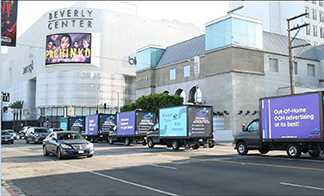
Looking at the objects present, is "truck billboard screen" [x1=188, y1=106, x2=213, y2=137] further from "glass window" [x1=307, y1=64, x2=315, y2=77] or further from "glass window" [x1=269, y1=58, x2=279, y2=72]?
"glass window" [x1=307, y1=64, x2=315, y2=77]

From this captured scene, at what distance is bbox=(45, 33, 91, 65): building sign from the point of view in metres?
93.7

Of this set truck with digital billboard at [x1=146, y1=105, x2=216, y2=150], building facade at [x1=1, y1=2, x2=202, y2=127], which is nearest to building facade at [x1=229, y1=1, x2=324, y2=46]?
building facade at [x1=1, y1=2, x2=202, y2=127]

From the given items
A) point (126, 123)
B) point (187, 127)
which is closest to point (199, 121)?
point (187, 127)

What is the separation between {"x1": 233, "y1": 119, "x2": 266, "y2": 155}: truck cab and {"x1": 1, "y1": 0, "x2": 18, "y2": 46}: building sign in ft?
43.9

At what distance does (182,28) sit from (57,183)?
351 ft

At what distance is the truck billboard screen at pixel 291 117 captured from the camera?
50.8 feet

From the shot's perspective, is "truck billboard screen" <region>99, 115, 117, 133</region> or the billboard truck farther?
the billboard truck

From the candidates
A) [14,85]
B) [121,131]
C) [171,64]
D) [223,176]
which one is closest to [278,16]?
[171,64]

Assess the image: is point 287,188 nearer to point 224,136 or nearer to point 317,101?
point 317,101

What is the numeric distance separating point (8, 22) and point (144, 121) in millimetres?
21288

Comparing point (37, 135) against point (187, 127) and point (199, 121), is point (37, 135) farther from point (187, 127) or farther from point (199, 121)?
point (199, 121)

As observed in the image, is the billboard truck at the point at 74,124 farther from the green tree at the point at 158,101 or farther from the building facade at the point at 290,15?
the building facade at the point at 290,15

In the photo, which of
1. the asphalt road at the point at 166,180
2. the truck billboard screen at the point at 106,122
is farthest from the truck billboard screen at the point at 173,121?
the truck billboard screen at the point at 106,122

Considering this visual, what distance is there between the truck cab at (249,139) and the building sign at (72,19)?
276 feet
